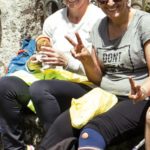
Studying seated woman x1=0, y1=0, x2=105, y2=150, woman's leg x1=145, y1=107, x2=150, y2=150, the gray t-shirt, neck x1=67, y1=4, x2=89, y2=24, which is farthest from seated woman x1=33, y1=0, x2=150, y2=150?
neck x1=67, y1=4, x2=89, y2=24

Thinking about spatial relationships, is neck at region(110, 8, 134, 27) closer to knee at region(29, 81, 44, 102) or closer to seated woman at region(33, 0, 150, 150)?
seated woman at region(33, 0, 150, 150)

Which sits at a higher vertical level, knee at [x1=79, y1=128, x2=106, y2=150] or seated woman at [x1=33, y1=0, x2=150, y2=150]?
seated woman at [x1=33, y1=0, x2=150, y2=150]

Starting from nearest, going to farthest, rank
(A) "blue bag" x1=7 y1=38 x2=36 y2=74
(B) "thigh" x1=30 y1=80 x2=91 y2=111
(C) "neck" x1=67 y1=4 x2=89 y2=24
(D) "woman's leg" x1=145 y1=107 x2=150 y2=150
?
1. (D) "woman's leg" x1=145 y1=107 x2=150 y2=150
2. (B) "thigh" x1=30 y1=80 x2=91 y2=111
3. (C) "neck" x1=67 y1=4 x2=89 y2=24
4. (A) "blue bag" x1=7 y1=38 x2=36 y2=74

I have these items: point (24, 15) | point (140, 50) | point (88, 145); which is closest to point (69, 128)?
point (88, 145)

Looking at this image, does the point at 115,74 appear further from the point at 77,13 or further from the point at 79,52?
the point at 77,13

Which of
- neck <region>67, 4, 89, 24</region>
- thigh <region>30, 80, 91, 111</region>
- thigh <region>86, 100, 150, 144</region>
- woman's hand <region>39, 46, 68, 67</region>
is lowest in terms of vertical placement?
thigh <region>86, 100, 150, 144</region>

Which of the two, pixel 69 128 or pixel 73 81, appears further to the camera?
pixel 73 81

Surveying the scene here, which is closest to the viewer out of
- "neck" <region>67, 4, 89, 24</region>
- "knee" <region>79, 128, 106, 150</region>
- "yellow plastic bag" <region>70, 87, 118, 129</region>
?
"knee" <region>79, 128, 106, 150</region>

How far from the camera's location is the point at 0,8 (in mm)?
5016

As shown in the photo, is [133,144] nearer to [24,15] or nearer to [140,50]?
[140,50]

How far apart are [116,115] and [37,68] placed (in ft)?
3.57

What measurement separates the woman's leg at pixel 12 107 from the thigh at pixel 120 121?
0.92m

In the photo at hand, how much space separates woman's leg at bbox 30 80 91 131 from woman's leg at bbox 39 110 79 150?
195mm

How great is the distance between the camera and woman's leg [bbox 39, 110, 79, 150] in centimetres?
351
